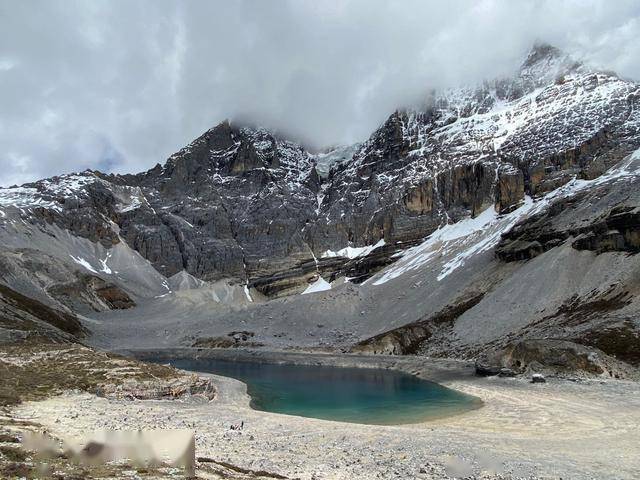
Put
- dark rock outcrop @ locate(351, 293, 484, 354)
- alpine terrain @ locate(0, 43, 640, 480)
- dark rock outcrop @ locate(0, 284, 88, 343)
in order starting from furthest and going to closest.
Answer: dark rock outcrop @ locate(351, 293, 484, 354) < dark rock outcrop @ locate(0, 284, 88, 343) < alpine terrain @ locate(0, 43, 640, 480)

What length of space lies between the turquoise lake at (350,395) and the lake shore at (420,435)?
161 inches

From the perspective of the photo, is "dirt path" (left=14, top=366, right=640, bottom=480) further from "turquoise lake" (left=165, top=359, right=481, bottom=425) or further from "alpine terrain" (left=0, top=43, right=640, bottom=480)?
"turquoise lake" (left=165, top=359, right=481, bottom=425)

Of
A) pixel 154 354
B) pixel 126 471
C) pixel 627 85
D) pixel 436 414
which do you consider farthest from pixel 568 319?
pixel 627 85

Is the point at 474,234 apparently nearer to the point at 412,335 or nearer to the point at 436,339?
the point at 412,335

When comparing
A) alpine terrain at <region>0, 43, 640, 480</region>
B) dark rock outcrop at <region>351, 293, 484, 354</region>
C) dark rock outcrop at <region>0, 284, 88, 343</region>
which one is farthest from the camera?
dark rock outcrop at <region>351, 293, 484, 354</region>

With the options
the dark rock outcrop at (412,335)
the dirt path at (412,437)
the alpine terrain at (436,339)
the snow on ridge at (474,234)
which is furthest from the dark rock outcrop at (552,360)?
the snow on ridge at (474,234)

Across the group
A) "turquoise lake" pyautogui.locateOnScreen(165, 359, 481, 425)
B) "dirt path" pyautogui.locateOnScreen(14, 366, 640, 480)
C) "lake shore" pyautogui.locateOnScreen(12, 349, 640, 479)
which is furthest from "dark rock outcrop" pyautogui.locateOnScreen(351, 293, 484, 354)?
"dirt path" pyautogui.locateOnScreen(14, 366, 640, 480)

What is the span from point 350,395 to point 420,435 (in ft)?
104

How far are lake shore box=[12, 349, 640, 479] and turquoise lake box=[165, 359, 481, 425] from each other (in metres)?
4.08

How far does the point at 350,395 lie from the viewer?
6322cm

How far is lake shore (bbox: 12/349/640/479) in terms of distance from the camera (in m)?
22.4

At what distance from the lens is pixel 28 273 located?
545ft

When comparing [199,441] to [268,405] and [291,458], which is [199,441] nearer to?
[291,458]

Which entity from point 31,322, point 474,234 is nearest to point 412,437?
point 31,322
